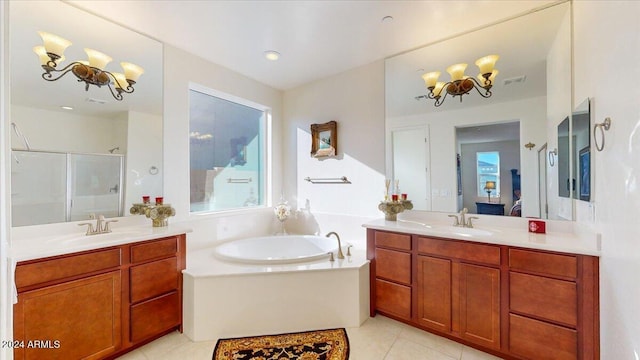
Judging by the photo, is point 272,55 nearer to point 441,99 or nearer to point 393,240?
point 441,99

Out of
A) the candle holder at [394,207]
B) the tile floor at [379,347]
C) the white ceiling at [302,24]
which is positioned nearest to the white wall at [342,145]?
the candle holder at [394,207]

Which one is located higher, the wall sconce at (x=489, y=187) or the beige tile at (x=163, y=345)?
the wall sconce at (x=489, y=187)

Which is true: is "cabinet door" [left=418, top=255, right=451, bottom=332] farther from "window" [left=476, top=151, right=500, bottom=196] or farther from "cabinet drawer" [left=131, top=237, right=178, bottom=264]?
"cabinet drawer" [left=131, top=237, right=178, bottom=264]

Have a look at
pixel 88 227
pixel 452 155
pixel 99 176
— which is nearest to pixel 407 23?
pixel 452 155

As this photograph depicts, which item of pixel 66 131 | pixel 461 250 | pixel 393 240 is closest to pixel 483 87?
pixel 461 250

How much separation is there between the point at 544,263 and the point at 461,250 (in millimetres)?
491

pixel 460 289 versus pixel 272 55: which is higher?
pixel 272 55

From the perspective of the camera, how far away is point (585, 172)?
166 centimetres

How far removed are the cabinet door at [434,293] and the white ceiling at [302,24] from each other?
2.03 m

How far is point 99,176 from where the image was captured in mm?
2217

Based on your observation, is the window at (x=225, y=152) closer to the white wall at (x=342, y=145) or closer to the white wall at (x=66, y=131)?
the white wall at (x=342, y=145)

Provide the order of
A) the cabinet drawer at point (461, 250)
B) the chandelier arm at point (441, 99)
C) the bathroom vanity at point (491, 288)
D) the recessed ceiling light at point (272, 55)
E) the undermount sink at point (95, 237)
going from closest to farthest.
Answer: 1. the bathroom vanity at point (491, 288)
2. the undermount sink at point (95, 237)
3. the cabinet drawer at point (461, 250)
4. the chandelier arm at point (441, 99)
5. the recessed ceiling light at point (272, 55)

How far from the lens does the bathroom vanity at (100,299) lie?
1.54 m

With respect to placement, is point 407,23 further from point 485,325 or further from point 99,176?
point 99,176
